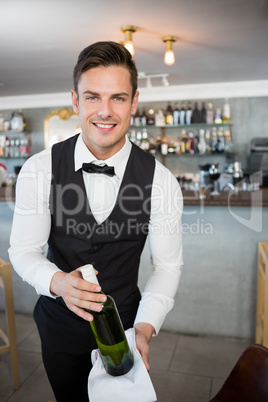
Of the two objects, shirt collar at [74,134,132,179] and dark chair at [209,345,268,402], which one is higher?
shirt collar at [74,134,132,179]

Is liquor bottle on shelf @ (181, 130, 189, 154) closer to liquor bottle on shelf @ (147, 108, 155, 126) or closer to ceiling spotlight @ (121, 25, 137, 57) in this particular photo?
liquor bottle on shelf @ (147, 108, 155, 126)

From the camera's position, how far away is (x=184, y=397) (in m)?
2.29

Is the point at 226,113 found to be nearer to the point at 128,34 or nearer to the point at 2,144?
the point at 128,34

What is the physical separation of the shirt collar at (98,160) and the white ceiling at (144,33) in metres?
1.74

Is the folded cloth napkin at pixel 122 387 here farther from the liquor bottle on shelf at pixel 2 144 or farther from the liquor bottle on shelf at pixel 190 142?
the liquor bottle on shelf at pixel 2 144

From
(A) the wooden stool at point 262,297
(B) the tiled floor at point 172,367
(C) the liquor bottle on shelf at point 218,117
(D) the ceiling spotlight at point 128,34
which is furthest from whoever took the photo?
(C) the liquor bottle on shelf at point 218,117

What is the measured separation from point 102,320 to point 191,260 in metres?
1.92

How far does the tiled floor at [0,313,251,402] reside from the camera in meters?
2.32

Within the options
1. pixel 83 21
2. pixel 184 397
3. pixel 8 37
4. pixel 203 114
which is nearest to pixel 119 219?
pixel 184 397

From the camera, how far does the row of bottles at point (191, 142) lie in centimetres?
670

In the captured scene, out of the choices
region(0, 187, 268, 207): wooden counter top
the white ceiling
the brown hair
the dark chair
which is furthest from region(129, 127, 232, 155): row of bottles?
the dark chair

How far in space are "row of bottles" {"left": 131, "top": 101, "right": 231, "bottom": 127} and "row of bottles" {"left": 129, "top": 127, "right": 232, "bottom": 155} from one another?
17cm

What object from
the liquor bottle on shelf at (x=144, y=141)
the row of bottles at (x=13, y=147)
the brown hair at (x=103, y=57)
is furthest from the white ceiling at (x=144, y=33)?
the row of bottles at (x=13, y=147)

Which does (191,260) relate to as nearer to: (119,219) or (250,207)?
(250,207)
